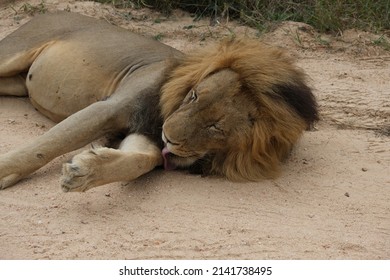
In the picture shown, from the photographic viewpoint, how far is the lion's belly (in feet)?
15.4

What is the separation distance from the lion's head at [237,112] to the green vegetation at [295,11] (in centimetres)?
246

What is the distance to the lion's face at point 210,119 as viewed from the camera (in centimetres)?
375

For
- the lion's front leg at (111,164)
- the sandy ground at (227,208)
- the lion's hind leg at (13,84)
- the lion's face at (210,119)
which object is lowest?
the lion's hind leg at (13,84)

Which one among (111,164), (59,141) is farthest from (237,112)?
(59,141)

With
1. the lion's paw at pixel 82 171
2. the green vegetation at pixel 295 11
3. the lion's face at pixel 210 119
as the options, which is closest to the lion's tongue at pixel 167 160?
the lion's face at pixel 210 119

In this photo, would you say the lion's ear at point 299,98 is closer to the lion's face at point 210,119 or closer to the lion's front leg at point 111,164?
the lion's face at point 210,119

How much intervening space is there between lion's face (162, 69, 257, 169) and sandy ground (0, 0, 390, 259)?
9.6 inches

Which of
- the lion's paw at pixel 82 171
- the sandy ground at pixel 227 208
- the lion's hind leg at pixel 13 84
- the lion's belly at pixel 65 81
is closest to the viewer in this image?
the sandy ground at pixel 227 208

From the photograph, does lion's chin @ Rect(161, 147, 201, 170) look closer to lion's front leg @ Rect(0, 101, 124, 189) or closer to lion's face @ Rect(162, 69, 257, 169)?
lion's face @ Rect(162, 69, 257, 169)

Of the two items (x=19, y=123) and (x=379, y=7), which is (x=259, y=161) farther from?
(x=379, y=7)

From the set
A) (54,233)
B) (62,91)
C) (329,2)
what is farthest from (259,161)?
(329,2)

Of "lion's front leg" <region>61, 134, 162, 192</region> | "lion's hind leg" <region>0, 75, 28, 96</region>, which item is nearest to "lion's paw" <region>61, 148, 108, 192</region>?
"lion's front leg" <region>61, 134, 162, 192</region>

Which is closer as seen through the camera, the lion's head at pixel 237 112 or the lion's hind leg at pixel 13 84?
the lion's head at pixel 237 112

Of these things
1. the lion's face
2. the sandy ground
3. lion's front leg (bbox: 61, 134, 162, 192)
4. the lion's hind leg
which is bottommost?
the lion's hind leg
